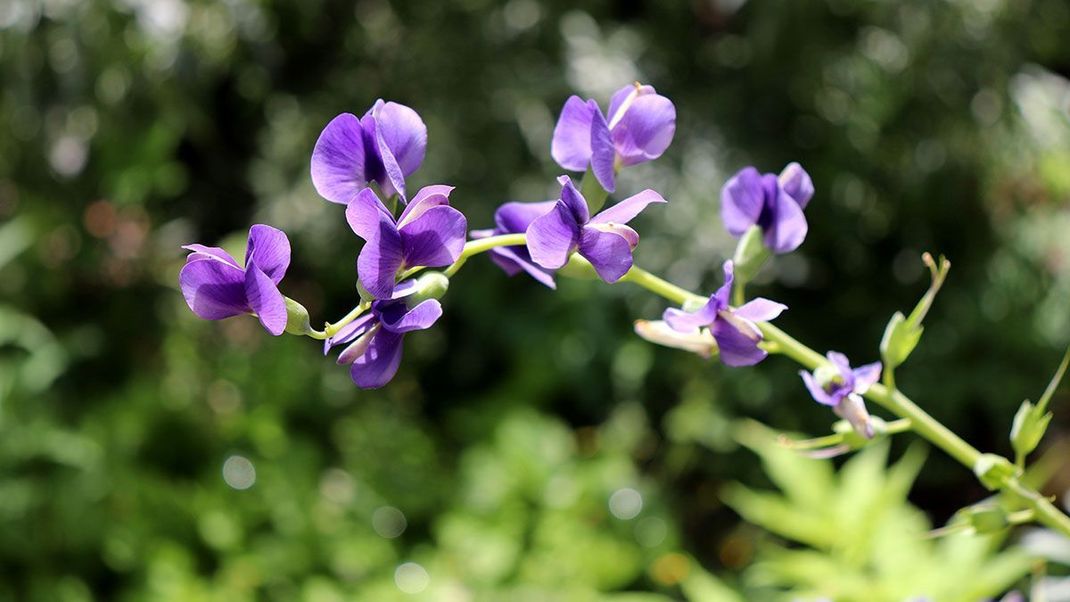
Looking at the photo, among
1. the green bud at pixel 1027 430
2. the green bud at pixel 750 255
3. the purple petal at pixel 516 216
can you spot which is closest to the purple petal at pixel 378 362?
the purple petal at pixel 516 216

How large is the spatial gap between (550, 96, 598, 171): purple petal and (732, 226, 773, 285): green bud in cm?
11

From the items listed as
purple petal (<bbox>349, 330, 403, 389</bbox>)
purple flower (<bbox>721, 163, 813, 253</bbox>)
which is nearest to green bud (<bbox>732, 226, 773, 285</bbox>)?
purple flower (<bbox>721, 163, 813, 253</bbox>)

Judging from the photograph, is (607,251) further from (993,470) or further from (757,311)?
(993,470)

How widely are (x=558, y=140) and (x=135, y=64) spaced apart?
6.20 ft

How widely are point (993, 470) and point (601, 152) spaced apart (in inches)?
10.3

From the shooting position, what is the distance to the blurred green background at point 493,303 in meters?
1.99

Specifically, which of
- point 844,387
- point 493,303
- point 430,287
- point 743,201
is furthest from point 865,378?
point 493,303

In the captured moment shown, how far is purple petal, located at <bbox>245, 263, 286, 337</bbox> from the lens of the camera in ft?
1.49

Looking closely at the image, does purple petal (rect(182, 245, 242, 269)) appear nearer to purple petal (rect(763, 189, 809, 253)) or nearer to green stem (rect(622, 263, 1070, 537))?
green stem (rect(622, 263, 1070, 537))

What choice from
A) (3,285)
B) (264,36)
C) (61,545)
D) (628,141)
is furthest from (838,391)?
(3,285)

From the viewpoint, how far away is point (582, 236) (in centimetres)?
50

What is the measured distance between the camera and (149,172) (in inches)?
89.2

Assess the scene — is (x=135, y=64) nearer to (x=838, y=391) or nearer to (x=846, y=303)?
(x=846, y=303)

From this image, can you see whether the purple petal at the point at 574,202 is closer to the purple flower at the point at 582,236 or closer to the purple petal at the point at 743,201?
the purple flower at the point at 582,236
